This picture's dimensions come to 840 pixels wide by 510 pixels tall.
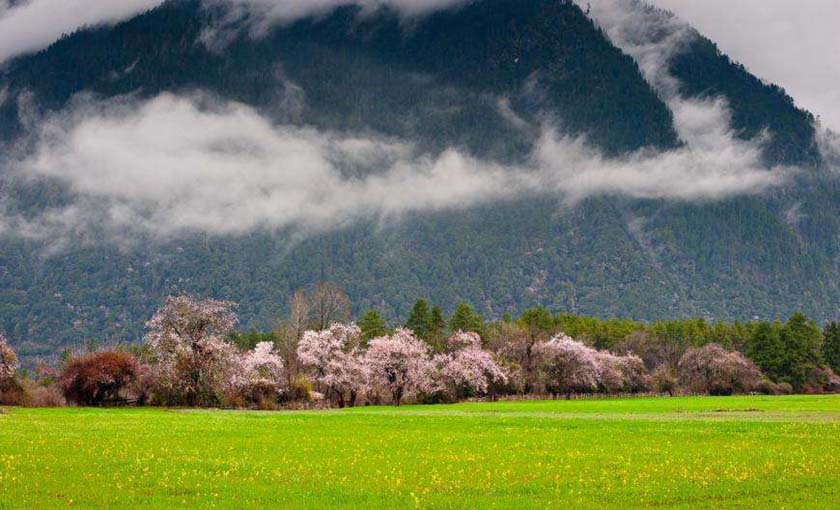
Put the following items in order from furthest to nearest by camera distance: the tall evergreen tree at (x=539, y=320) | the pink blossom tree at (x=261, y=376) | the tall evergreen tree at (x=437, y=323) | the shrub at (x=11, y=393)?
the tall evergreen tree at (x=539, y=320) → the tall evergreen tree at (x=437, y=323) → the pink blossom tree at (x=261, y=376) → the shrub at (x=11, y=393)

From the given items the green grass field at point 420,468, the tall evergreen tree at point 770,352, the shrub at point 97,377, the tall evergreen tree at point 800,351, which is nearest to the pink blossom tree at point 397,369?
the shrub at point 97,377

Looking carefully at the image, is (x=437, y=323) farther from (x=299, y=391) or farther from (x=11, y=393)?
(x=11, y=393)

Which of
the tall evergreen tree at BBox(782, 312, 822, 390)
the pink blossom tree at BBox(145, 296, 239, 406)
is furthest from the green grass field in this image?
the tall evergreen tree at BBox(782, 312, 822, 390)

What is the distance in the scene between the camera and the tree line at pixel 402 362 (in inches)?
3140

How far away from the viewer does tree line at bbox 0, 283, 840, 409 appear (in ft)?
262

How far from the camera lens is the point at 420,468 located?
25984 millimetres

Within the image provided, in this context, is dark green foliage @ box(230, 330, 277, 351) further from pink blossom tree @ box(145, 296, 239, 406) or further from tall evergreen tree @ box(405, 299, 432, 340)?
pink blossom tree @ box(145, 296, 239, 406)

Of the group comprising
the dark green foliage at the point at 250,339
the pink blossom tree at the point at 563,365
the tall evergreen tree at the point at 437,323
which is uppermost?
the tall evergreen tree at the point at 437,323

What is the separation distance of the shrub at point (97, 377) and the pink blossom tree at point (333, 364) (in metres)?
21.2

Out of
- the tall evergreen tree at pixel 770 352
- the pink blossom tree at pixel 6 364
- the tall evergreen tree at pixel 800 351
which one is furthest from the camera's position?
the tall evergreen tree at pixel 770 352

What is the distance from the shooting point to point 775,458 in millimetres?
27922

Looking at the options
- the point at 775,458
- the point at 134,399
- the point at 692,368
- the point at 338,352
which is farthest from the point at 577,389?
the point at 775,458

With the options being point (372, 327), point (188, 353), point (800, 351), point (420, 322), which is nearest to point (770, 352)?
point (800, 351)

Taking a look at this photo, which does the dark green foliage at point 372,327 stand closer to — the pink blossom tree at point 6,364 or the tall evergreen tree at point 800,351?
the pink blossom tree at point 6,364
